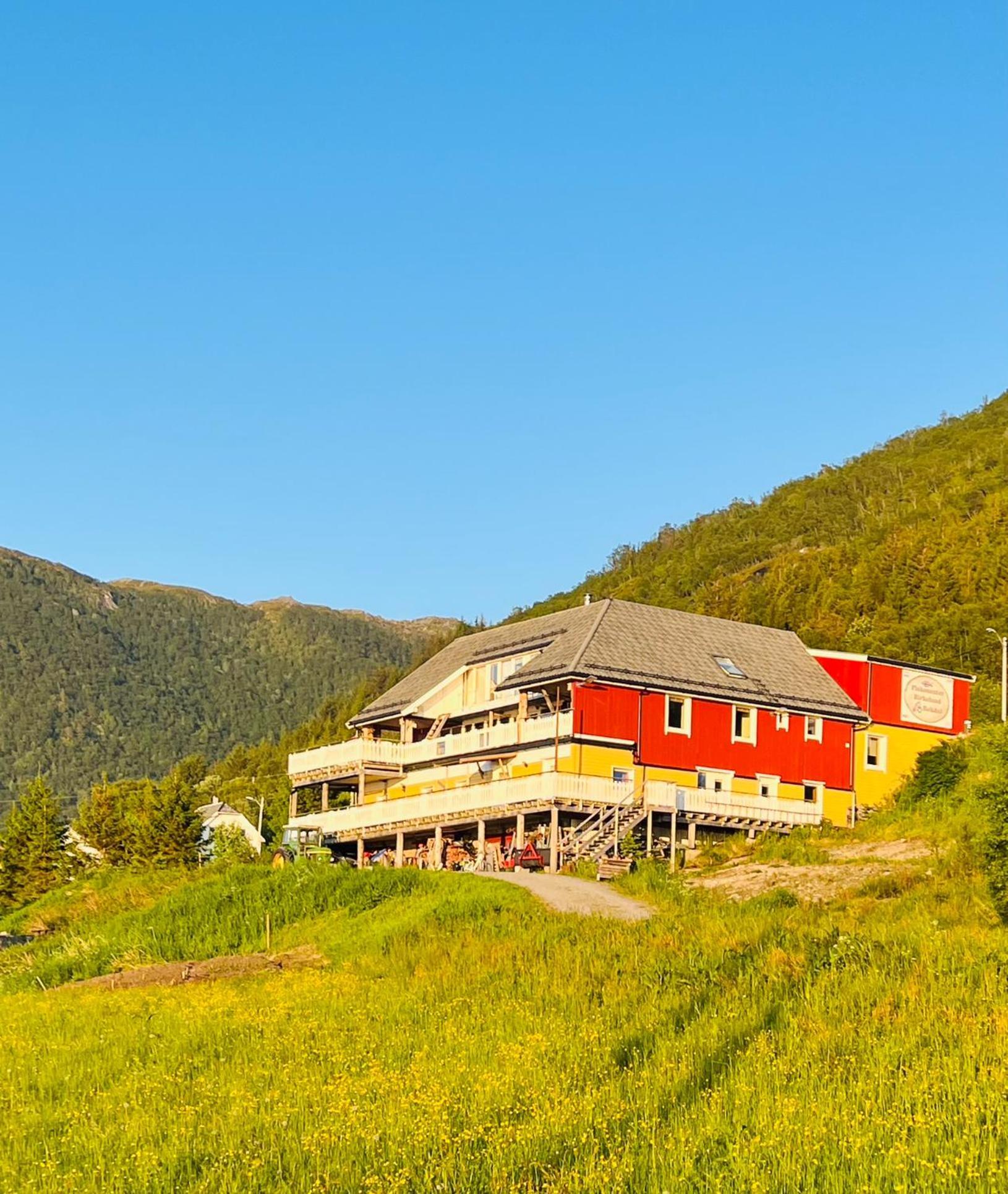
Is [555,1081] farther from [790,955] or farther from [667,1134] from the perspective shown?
[790,955]

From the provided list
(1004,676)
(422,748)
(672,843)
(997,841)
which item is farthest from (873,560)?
(997,841)

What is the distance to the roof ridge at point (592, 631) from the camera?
53.2m

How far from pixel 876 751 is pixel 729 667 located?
23.1 ft

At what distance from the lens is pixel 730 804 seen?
5106cm

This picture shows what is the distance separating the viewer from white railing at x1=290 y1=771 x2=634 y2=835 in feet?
160

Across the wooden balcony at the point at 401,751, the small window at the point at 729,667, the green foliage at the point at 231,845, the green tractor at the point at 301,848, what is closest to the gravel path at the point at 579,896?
the green tractor at the point at 301,848

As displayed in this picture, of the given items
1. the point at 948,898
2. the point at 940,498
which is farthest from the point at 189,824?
the point at 940,498

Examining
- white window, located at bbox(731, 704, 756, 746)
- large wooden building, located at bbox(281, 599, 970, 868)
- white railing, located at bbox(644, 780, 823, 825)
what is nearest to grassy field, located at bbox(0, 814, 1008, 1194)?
white railing, located at bbox(644, 780, 823, 825)

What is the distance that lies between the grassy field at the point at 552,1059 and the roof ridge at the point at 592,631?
21.9m

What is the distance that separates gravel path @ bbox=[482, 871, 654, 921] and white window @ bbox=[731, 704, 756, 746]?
1743 cm

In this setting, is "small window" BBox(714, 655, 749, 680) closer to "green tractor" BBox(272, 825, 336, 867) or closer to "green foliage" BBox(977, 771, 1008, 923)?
"green tractor" BBox(272, 825, 336, 867)

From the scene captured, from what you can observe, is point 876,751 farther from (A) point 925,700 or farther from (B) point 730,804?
(B) point 730,804

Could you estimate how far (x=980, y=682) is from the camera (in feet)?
279

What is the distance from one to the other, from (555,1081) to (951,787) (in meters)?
38.3
